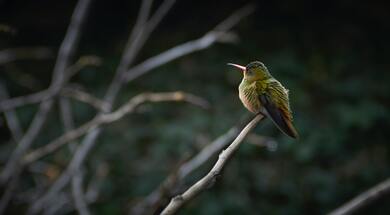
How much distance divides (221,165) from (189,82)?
11.1 feet

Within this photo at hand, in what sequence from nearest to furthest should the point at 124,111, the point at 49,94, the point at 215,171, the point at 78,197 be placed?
the point at 215,171 < the point at 124,111 < the point at 78,197 < the point at 49,94

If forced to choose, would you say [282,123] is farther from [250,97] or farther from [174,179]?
[174,179]

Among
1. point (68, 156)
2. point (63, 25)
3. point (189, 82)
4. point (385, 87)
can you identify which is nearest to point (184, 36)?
point (189, 82)

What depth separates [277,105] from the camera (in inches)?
32.3

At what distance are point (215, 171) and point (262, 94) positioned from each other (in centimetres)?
16

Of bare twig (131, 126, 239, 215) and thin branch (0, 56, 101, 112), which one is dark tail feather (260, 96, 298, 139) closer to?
bare twig (131, 126, 239, 215)

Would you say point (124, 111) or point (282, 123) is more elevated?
point (124, 111)

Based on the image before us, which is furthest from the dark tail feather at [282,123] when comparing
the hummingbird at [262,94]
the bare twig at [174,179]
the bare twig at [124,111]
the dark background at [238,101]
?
the dark background at [238,101]

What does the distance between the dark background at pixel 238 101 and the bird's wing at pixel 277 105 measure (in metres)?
2.69

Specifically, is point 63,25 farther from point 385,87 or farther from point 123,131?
point 385,87

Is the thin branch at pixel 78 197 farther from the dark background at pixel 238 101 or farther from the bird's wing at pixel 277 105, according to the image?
the dark background at pixel 238 101

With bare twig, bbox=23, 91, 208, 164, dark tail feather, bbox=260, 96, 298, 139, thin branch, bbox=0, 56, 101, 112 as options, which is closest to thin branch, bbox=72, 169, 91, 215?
bare twig, bbox=23, 91, 208, 164

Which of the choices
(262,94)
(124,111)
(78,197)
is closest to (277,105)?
(262,94)

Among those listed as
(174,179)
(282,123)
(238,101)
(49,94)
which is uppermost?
(238,101)
